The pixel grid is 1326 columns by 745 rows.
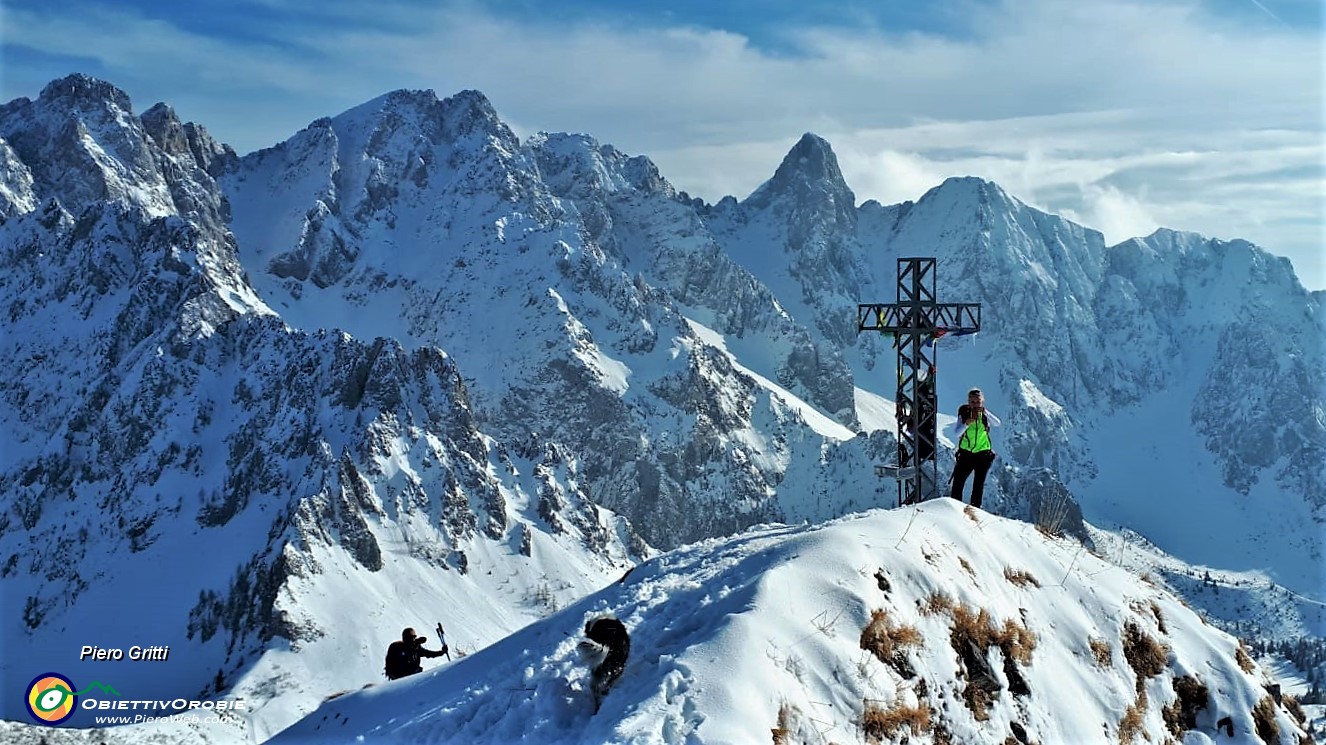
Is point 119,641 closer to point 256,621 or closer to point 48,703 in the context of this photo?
point 256,621

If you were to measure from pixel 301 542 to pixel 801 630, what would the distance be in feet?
561

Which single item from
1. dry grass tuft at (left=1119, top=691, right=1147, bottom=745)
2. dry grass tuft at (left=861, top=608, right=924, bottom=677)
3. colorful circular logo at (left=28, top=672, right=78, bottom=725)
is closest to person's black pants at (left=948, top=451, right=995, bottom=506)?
dry grass tuft at (left=1119, top=691, right=1147, bottom=745)

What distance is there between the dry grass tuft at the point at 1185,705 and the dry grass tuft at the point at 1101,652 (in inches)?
38.0

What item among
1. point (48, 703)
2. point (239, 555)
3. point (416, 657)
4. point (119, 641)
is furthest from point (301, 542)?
point (416, 657)

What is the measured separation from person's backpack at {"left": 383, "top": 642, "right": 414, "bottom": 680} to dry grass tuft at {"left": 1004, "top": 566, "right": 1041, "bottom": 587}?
10995 mm

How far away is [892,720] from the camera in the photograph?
12.6 meters

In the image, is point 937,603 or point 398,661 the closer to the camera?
point 937,603

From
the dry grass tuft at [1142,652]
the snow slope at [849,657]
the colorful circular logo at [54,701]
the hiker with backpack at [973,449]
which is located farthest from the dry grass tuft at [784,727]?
the colorful circular logo at [54,701]

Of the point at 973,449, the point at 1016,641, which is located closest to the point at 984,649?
the point at 1016,641

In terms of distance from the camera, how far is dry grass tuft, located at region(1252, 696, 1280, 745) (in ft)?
52.9

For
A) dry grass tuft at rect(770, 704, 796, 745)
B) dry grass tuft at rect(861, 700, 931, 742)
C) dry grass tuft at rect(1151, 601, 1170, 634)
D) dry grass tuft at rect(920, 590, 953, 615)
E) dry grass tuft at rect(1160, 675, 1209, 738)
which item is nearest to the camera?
dry grass tuft at rect(770, 704, 796, 745)

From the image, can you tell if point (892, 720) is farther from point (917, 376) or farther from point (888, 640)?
point (917, 376)

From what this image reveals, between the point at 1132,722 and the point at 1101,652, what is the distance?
108 centimetres

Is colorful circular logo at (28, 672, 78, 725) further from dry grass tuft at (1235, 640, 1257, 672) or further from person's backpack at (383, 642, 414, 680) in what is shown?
dry grass tuft at (1235, 640, 1257, 672)
